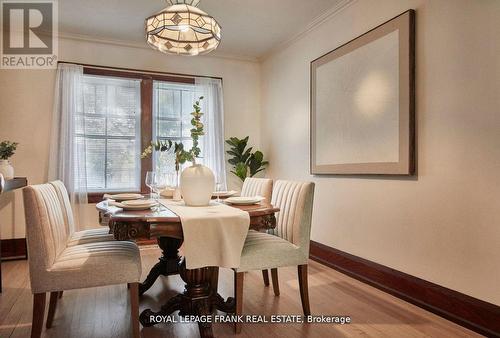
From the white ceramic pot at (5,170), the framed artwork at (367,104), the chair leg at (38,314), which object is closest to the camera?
the chair leg at (38,314)

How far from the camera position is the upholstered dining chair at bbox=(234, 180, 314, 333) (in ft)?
6.83

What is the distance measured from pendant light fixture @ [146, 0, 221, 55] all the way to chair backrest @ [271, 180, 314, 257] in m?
1.27

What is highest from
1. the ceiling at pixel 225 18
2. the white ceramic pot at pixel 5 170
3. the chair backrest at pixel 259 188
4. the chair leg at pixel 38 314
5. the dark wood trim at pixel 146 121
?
the ceiling at pixel 225 18

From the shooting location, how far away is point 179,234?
180 cm

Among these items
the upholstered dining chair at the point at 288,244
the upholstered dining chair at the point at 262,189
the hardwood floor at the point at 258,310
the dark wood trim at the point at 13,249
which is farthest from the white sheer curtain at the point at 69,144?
the upholstered dining chair at the point at 288,244

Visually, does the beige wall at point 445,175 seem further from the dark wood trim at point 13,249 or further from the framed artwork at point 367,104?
the dark wood trim at point 13,249

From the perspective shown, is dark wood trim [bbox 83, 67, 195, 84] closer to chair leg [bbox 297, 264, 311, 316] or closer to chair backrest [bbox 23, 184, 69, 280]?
chair backrest [bbox 23, 184, 69, 280]

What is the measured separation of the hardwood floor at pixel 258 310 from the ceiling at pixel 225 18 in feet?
8.76

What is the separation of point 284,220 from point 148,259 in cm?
201

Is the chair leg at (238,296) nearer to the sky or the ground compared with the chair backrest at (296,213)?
nearer to the ground

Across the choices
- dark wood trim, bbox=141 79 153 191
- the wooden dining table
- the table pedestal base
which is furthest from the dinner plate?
dark wood trim, bbox=141 79 153 191

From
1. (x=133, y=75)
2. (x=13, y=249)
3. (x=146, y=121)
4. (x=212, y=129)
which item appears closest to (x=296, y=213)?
(x=212, y=129)

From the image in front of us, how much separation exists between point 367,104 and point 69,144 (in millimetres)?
3363

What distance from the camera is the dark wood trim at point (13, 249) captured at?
12.6 feet
